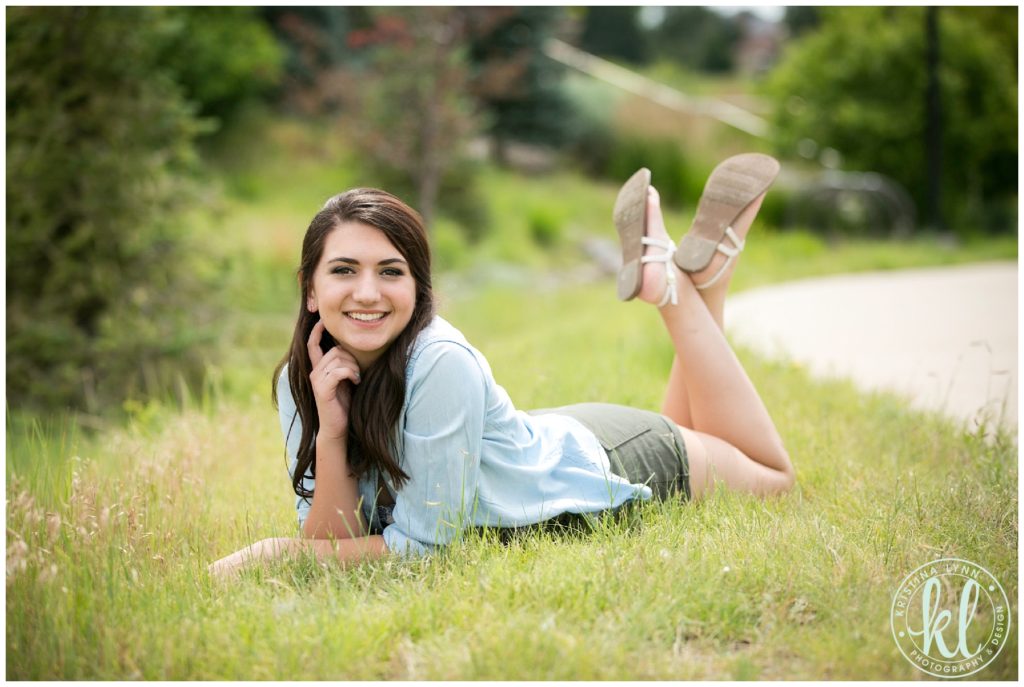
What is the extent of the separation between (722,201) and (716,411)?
0.75m

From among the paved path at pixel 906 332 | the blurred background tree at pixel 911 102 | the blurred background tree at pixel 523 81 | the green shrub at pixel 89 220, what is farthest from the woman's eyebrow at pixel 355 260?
the blurred background tree at pixel 911 102

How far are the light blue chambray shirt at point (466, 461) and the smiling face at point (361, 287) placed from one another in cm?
11

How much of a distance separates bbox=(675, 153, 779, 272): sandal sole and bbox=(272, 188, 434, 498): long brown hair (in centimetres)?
107

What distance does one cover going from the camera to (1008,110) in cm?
1516

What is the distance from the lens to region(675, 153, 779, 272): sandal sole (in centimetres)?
337

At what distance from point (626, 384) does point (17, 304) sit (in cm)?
464

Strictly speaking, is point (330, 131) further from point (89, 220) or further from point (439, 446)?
point (439, 446)

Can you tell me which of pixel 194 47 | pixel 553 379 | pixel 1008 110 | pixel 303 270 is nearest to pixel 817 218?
pixel 1008 110

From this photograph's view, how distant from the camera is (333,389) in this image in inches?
102

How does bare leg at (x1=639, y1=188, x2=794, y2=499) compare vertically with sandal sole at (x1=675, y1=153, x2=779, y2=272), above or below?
below

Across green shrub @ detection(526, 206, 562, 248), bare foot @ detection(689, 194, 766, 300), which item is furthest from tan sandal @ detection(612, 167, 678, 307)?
green shrub @ detection(526, 206, 562, 248)

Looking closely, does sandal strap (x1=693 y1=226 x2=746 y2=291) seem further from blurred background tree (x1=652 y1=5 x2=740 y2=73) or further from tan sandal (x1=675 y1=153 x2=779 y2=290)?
blurred background tree (x1=652 y1=5 x2=740 y2=73)

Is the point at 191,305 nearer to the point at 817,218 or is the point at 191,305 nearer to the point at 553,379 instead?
the point at 553,379

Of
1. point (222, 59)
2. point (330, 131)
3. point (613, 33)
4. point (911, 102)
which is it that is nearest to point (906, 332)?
point (911, 102)
